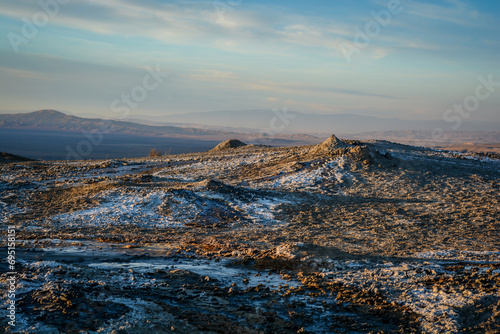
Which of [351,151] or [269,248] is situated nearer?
[269,248]

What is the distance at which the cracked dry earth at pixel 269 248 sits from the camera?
583 cm

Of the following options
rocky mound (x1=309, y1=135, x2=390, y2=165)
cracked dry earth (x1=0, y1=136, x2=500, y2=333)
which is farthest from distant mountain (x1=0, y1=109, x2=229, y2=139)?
cracked dry earth (x1=0, y1=136, x2=500, y2=333)

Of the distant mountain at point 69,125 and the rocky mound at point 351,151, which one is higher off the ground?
the distant mountain at point 69,125

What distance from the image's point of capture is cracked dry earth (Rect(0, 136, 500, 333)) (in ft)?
19.1

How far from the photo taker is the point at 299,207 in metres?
14.7

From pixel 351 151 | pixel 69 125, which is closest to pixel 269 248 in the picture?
pixel 351 151

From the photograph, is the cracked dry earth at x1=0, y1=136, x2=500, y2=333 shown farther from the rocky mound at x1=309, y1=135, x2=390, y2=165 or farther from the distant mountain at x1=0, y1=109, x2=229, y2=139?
the distant mountain at x1=0, y1=109, x2=229, y2=139

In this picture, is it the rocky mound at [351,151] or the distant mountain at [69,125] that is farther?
the distant mountain at [69,125]

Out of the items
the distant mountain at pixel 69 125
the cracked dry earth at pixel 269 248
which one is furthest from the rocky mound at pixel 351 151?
the distant mountain at pixel 69 125

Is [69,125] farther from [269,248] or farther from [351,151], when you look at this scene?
[269,248]

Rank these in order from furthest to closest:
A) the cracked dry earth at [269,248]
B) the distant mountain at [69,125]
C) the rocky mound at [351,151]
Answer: the distant mountain at [69,125], the rocky mound at [351,151], the cracked dry earth at [269,248]

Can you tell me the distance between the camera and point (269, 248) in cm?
976

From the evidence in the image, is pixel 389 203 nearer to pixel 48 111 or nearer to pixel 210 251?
pixel 210 251

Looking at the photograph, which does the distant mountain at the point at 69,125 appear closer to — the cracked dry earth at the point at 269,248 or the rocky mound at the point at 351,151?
the rocky mound at the point at 351,151
